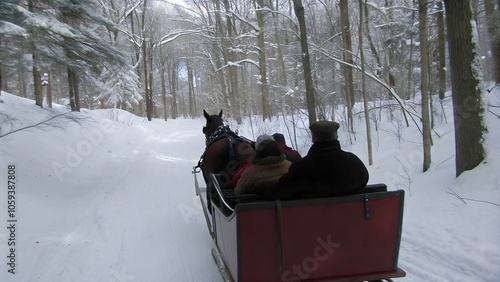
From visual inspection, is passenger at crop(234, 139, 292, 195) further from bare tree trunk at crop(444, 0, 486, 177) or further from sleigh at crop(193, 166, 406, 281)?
bare tree trunk at crop(444, 0, 486, 177)

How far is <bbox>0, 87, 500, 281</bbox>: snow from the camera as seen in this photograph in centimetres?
341

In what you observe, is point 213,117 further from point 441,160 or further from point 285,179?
point 441,160

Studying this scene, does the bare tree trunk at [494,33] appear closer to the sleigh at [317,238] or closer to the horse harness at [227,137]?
the horse harness at [227,137]

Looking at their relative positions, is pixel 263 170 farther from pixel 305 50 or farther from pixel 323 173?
pixel 305 50

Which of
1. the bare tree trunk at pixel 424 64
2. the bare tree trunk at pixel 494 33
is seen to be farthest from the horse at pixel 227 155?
the bare tree trunk at pixel 494 33

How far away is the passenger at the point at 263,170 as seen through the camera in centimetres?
278

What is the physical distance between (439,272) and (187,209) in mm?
4206

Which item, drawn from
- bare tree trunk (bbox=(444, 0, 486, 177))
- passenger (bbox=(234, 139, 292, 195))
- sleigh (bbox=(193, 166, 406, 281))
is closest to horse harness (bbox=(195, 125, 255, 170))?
passenger (bbox=(234, 139, 292, 195))

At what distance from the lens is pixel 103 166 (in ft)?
28.9

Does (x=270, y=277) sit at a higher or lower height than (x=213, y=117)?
lower

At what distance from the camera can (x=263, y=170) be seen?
2.82 metres

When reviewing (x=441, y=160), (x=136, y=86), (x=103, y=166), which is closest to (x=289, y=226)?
(x=441, y=160)

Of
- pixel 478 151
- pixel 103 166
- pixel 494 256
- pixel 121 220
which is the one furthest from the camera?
pixel 103 166

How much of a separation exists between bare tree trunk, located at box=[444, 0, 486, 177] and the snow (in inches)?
9.2
